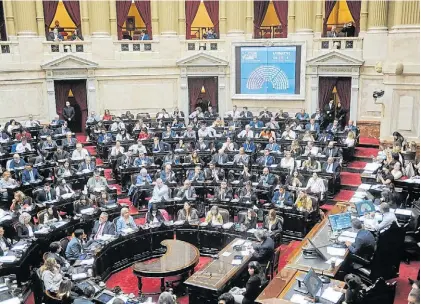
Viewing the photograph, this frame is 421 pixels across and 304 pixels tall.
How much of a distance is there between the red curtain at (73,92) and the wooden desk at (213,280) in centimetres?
1444

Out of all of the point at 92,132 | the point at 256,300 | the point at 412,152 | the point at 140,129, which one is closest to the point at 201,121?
the point at 140,129

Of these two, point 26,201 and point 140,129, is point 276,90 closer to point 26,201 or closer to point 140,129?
point 140,129

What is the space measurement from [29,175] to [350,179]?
33.5ft

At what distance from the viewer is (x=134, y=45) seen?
22.4 metres

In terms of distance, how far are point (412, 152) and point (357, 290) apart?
28.0 ft

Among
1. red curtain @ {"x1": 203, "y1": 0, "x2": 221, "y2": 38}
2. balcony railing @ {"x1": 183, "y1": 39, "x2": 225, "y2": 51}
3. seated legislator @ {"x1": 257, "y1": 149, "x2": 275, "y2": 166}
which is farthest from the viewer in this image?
red curtain @ {"x1": 203, "y1": 0, "x2": 221, "y2": 38}

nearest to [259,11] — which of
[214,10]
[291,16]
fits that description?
[291,16]

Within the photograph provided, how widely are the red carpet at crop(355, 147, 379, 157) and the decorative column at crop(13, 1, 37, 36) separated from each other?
47.1 ft

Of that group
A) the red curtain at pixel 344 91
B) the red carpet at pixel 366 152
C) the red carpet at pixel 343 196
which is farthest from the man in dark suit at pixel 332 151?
the red curtain at pixel 344 91

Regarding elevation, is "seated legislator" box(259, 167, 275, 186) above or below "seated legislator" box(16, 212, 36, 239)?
above

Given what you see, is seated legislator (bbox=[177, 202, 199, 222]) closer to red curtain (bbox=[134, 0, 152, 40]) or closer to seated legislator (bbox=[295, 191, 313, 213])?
seated legislator (bbox=[295, 191, 313, 213])

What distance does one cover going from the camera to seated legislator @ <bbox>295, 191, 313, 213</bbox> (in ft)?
41.1

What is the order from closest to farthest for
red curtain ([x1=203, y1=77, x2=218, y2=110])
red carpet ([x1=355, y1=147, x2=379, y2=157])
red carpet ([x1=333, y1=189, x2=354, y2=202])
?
red carpet ([x1=333, y1=189, x2=354, y2=202]), red carpet ([x1=355, y1=147, x2=379, y2=157]), red curtain ([x1=203, y1=77, x2=218, y2=110])

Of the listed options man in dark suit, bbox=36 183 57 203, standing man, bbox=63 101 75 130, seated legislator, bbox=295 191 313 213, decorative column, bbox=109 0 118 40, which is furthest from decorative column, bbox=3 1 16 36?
seated legislator, bbox=295 191 313 213
